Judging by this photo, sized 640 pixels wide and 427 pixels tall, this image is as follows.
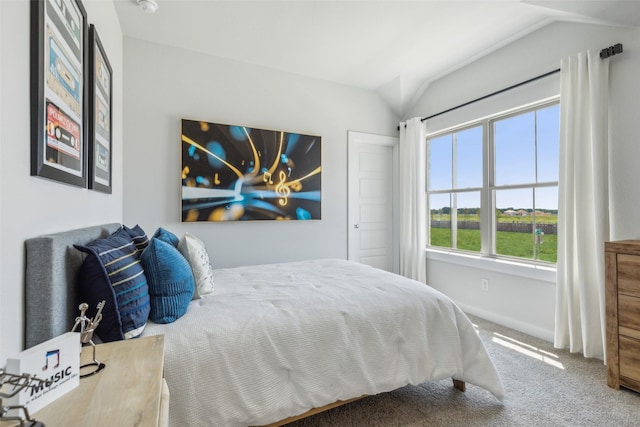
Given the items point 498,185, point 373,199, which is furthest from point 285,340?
point 373,199

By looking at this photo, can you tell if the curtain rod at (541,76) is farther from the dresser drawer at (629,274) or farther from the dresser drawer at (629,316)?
the dresser drawer at (629,316)

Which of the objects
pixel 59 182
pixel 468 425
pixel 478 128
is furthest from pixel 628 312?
pixel 59 182

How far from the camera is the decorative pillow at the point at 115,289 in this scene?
1.07 m

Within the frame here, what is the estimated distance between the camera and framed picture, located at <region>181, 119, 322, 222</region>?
9.62 feet

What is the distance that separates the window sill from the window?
0.36 feet

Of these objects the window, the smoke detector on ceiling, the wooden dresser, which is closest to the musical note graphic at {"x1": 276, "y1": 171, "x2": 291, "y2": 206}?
the smoke detector on ceiling

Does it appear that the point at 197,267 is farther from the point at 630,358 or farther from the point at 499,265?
the point at 499,265

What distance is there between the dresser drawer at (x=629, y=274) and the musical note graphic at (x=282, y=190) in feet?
9.13

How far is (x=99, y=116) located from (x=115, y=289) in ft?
3.87

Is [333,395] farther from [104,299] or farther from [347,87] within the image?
[347,87]

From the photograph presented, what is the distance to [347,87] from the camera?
12.5ft

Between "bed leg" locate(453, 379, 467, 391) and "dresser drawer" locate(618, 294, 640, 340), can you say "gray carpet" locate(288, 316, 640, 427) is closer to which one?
"bed leg" locate(453, 379, 467, 391)

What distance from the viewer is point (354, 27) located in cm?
261

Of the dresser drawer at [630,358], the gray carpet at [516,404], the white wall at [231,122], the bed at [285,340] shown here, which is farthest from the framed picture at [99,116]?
the dresser drawer at [630,358]
